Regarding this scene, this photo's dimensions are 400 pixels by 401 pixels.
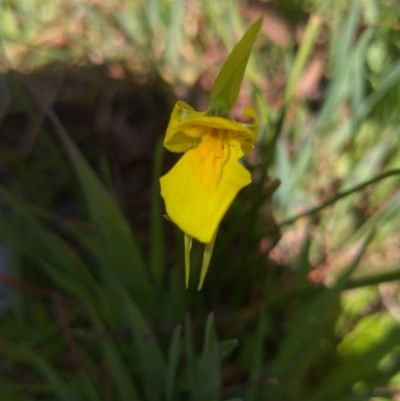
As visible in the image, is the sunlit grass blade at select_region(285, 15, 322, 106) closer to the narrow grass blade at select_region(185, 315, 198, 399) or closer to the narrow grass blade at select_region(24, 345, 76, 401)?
the narrow grass blade at select_region(185, 315, 198, 399)

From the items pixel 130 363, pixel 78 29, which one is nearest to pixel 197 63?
pixel 78 29

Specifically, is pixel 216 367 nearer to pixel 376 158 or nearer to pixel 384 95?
pixel 384 95

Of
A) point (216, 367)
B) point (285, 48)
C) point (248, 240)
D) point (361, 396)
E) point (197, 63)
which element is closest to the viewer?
point (216, 367)

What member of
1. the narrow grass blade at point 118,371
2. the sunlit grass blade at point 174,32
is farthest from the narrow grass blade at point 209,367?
the sunlit grass blade at point 174,32

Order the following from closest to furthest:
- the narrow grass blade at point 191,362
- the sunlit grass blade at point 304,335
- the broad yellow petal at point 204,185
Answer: the broad yellow petal at point 204,185 → the narrow grass blade at point 191,362 → the sunlit grass blade at point 304,335

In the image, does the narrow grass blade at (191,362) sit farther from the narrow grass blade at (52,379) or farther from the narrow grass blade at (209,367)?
the narrow grass blade at (52,379)

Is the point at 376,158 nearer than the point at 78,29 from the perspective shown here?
Yes

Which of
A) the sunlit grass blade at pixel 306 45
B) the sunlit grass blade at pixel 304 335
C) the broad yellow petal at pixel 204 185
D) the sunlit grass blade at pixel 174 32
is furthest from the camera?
the sunlit grass blade at pixel 174 32

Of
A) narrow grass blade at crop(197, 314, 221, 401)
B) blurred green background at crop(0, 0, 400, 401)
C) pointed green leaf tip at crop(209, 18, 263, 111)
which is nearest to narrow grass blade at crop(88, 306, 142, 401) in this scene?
blurred green background at crop(0, 0, 400, 401)
